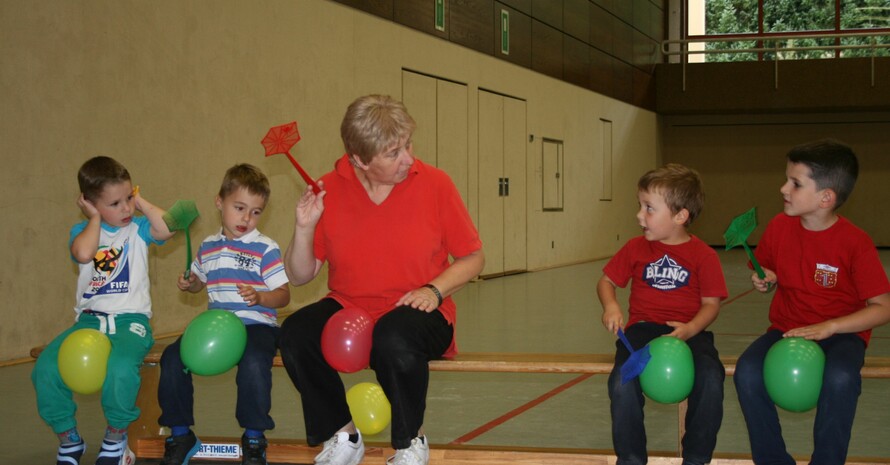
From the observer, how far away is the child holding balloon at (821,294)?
2785 millimetres

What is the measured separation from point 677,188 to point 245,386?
1.59 m

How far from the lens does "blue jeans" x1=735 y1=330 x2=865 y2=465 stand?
276cm

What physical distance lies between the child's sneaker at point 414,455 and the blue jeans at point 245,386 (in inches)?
19.0

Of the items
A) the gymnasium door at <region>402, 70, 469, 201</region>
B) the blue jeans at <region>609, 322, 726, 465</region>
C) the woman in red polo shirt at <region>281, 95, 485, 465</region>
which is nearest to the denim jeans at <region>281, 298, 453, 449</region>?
the woman in red polo shirt at <region>281, 95, 485, 465</region>

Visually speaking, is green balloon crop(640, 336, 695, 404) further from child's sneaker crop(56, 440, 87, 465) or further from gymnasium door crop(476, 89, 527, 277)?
gymnasium door crop(476, 89, 527, 277)

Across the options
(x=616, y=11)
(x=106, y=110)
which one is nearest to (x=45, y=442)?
(x=106, y=110)

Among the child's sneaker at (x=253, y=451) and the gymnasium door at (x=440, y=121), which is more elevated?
the gymnasium door at (x=440, y=121)

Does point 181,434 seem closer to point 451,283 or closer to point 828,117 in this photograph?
point 451,283

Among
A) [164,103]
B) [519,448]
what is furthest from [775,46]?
[519,448]

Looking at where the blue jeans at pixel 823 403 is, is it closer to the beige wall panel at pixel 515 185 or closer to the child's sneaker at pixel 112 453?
the child's sneaker at pixel 112 453

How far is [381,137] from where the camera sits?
2893 mm

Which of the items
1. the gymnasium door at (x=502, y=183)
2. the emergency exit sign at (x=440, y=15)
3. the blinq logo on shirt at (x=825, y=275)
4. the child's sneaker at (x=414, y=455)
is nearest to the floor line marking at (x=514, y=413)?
the child's sneaker at (x=414, y=455)

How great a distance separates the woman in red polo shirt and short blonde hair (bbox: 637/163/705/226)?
0.64 metres

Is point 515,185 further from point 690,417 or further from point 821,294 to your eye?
point 690,417
